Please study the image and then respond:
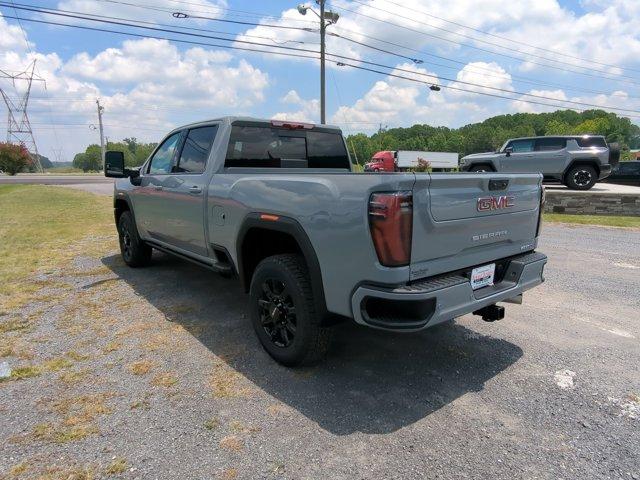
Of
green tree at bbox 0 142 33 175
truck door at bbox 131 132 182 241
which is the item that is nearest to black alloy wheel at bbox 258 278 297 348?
truck door at bbox 131 132 182 241

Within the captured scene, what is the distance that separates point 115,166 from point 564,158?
13.0 m

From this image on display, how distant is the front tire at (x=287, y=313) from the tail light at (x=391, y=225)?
0.70m

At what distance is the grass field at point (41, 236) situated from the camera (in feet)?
18.3

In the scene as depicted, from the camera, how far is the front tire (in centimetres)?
294

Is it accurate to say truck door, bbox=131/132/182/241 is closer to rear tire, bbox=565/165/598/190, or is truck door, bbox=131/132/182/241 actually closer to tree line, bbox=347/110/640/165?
rear tire, bbox=565/165/598/190

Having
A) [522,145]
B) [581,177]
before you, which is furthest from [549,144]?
[581,177]

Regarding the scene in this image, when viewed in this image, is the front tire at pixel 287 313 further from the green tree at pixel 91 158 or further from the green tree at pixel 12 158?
the green tree at pixel 91 158

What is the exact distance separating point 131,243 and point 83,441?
4.06m

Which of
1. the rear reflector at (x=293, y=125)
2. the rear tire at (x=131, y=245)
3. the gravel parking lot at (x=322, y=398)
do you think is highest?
the rear reflector at (x=293, y=125)

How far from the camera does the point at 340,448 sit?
7.79 ft

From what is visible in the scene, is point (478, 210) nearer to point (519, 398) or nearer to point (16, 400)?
point (519, 398)

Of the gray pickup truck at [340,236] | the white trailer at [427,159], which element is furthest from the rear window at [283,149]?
the white trailer at [427,159]

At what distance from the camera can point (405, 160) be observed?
41.3 metres

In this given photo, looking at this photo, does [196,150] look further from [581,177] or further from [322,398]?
[581,177]
